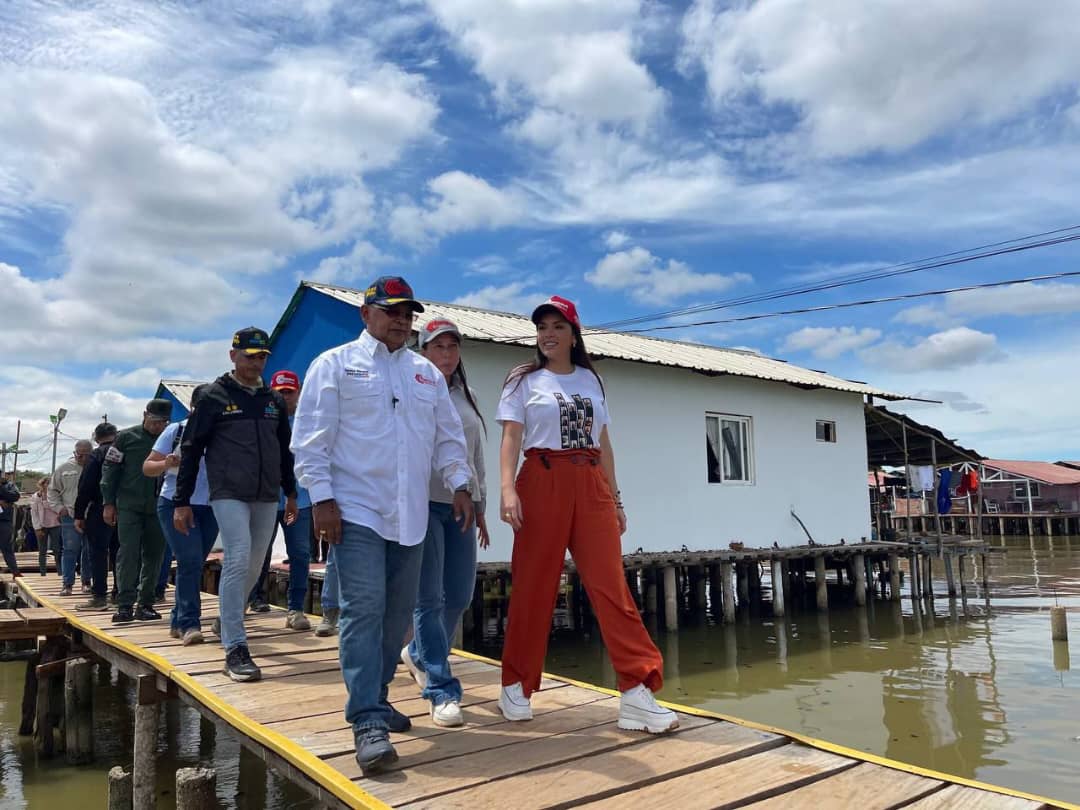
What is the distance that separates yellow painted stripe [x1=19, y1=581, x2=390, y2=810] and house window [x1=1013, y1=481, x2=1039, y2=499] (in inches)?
1995

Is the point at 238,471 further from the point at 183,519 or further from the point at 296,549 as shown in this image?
the point at 296,549

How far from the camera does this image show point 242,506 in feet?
15.3

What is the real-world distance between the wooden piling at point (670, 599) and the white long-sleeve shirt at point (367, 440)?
10469 mm

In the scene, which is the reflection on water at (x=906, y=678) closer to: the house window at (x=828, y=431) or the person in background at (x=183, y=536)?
the house window at (x=828, y=431)

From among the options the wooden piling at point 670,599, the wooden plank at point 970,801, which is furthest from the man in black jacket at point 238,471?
the wooden piling at point 670,599

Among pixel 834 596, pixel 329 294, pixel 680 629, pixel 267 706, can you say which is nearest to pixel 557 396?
pixel 267 706

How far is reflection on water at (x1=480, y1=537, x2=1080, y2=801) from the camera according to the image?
22.4 feet

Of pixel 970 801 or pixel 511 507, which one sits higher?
pixel 511 507

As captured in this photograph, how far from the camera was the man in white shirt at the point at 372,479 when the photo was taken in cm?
308

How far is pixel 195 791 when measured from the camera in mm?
3453

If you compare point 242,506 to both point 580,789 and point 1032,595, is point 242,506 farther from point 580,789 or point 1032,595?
point 1032,595

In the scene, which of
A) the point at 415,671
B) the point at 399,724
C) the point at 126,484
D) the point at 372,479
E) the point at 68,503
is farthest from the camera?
the point at 68,503

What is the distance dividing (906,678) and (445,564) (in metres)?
7.88

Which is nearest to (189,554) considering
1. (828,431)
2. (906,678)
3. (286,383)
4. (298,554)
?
(298,554)
